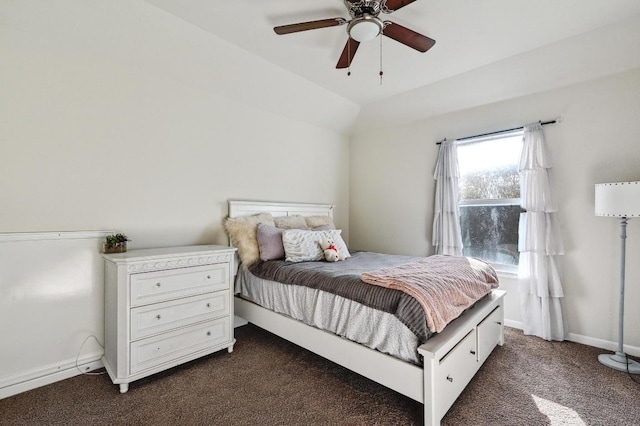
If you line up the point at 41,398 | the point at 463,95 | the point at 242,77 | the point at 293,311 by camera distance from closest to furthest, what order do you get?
the point at 41,398, the point at 293,311, the point at 242,77, the point at 463,95

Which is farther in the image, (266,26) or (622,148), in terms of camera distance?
(622,148)

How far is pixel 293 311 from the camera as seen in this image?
85.0 inches

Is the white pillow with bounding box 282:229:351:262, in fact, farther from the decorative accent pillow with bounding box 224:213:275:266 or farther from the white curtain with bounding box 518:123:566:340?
the white curtain with bounding box 518:123:566:340

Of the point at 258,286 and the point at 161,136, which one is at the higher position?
the point at 161,136

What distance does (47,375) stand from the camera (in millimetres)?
1927

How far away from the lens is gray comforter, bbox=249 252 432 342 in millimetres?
1503

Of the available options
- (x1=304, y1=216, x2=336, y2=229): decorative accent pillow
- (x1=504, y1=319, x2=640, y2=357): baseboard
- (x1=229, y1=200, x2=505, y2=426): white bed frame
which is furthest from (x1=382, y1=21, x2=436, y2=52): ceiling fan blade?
(x1=504, y1=319, x2=640, y2=357): baseboard

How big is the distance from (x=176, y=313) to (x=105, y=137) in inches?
58.6

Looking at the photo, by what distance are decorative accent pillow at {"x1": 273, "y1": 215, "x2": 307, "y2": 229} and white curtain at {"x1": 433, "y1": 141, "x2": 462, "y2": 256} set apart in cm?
161

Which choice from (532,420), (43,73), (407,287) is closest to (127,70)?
(43,73)

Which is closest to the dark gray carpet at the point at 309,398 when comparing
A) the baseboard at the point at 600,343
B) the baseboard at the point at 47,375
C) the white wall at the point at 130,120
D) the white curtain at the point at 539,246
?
the baseboard at the point at 47,375

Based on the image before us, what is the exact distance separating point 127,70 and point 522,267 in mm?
4046

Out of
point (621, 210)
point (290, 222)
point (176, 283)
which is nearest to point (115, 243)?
point (176, 283)

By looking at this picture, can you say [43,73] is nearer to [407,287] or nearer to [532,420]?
[407,287]
